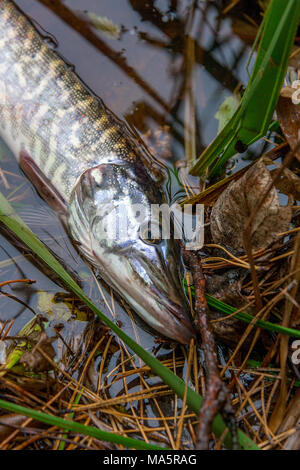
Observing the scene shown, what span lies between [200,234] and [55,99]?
894 millimetres

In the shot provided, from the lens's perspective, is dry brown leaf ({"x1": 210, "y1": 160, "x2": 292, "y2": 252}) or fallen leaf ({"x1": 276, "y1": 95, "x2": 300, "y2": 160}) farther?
fallen leaf ({"x1": 276, "y1": 95, "x2": 300, "y2": 160})

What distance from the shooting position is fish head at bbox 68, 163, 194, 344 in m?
1.37

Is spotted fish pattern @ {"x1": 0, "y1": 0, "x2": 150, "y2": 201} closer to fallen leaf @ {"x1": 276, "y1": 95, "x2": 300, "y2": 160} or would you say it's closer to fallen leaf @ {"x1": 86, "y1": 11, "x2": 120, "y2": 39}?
fallen leaf @ {"x1": 86, "y1": 11, "x2": 120, "y2": 39}

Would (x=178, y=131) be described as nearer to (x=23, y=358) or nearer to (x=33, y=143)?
(x=33, y=143)

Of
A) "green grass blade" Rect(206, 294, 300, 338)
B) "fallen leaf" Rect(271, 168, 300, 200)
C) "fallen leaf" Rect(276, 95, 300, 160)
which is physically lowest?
"green grass blade" Rect(206, 294, 300, 338)

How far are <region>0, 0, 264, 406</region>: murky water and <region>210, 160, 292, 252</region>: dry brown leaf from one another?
0.50 meters

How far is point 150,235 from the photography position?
1459 mm

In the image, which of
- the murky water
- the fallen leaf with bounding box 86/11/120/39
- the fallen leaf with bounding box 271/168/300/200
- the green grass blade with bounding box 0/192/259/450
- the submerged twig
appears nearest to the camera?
the submerged twig

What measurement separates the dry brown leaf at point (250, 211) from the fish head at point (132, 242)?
24 centimetres

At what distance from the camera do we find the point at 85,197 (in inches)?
63.5

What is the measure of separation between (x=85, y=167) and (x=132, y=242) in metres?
0.44

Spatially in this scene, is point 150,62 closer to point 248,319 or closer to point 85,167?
point 85,167

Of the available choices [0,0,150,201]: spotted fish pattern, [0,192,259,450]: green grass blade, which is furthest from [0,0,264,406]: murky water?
[0,192,259,450]: green grass blade
